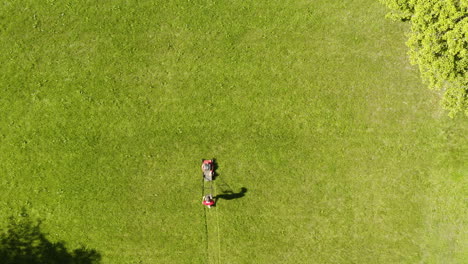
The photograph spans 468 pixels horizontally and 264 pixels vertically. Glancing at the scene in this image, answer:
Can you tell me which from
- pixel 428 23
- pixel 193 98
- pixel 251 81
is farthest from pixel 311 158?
pixel 428 23

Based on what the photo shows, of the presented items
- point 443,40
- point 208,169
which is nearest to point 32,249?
point 208,169

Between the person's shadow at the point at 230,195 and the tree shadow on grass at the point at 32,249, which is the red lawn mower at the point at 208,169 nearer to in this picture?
the person's shadow at the point at 230,195

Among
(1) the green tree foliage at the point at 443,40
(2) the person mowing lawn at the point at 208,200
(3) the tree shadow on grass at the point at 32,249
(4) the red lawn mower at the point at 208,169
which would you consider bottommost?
(3) the tree shadow on grass at the point at 32,249

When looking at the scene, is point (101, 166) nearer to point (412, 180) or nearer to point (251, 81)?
point (251, 81)

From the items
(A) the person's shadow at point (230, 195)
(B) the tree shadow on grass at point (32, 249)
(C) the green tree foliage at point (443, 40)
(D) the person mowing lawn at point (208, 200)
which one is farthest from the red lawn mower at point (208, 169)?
(C) the green tree foliage at point (443, 40)

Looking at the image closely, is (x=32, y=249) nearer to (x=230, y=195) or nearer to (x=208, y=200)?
(x=208, y=200)

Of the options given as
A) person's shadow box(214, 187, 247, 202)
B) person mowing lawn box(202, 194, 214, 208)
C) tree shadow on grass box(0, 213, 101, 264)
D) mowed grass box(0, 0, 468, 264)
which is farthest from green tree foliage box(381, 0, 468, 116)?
tree shadow on grass box(0, 213, 101, 264)
